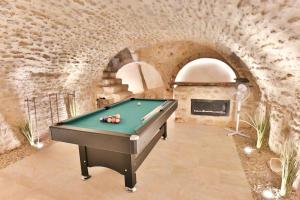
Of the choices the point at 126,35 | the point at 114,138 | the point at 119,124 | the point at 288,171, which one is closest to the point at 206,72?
the point at 126,35

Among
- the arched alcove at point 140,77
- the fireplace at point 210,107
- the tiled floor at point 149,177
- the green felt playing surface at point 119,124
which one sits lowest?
the tiled floor at point 149,177

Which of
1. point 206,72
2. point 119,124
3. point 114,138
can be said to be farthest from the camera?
point 206,72

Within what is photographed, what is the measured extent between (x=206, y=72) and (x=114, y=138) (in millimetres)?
4159

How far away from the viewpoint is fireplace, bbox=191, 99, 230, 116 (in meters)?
5.11

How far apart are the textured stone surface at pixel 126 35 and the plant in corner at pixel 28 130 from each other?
200 millimetres

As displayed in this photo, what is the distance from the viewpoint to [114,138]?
205cm

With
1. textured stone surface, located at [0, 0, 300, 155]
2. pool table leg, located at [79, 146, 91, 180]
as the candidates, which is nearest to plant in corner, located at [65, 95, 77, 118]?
textured stone surface, located at [0, 0, 300, 155]

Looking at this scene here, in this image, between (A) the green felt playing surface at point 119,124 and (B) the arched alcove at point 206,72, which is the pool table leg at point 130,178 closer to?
(A) the green felt playing surface at point 119,124

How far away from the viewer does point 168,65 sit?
233 inches

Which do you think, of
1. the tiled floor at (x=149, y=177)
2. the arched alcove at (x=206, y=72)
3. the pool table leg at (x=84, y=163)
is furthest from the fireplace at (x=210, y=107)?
the pool table leg at (x=84, y=163)

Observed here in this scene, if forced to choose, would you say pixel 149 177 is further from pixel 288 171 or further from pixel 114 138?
pixel 288 171

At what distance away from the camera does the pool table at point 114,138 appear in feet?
6.72

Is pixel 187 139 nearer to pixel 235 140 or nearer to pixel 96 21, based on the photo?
pixel 235 140

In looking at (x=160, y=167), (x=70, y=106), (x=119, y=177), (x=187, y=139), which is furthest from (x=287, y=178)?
(x=70, y=106)
